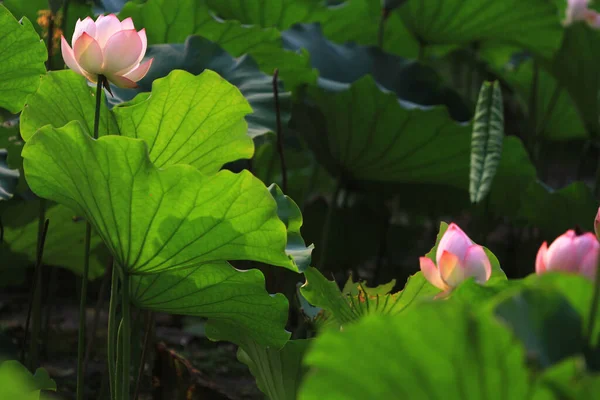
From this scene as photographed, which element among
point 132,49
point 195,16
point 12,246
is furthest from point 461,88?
point 132,49

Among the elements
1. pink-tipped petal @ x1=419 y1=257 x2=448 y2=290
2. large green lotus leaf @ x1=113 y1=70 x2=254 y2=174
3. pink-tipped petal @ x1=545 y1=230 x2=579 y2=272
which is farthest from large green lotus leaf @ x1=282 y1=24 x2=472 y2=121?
pink-tipped petal @ x1=545 y1=230 x2=579 y2=272

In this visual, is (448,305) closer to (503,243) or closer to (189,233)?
(189,233)

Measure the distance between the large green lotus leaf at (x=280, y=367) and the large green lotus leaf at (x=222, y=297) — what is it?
0.02 m

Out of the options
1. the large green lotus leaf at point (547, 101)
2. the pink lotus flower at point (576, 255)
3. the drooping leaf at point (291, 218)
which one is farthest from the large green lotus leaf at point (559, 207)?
the pink lotus flower at point (576, 255)

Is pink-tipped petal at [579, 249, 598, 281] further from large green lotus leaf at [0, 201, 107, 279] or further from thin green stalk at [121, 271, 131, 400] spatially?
large green lotus leaf at [0, 201, 107, 279]

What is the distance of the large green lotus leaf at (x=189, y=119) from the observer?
1033mm

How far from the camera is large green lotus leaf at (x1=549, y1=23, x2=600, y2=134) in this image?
6.73ft

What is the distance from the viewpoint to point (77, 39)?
957 millimetres

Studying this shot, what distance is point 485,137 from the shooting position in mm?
1211

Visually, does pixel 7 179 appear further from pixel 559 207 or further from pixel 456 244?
pixel 559 207

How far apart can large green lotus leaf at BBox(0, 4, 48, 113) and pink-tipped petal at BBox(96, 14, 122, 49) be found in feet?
0.51

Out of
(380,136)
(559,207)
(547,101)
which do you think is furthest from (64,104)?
(547,101)

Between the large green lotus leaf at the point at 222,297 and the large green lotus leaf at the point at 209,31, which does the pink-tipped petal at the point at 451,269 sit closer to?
the large green lotus leaf at the point at 222,297

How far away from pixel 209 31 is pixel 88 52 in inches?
28.3
